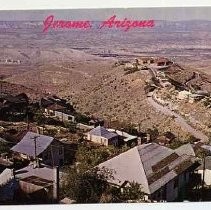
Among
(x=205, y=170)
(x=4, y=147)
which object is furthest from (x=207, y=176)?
(x=4, y=147)

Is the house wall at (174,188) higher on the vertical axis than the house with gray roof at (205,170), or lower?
lower

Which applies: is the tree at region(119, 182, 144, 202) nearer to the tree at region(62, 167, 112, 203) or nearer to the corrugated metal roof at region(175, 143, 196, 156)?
the tree at region(62, 167, 112, 203)

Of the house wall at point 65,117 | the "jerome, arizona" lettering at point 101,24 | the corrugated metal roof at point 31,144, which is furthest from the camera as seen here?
the house wall at point 65,117

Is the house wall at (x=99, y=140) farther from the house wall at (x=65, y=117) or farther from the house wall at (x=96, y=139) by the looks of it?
the house wall at (x=65, y=117)

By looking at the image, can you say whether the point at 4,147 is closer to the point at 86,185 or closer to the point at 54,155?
the point at 54,155

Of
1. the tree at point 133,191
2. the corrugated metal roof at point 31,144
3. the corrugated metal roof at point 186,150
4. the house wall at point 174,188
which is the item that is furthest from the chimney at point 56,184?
the corrugated metal roof at point 186,150

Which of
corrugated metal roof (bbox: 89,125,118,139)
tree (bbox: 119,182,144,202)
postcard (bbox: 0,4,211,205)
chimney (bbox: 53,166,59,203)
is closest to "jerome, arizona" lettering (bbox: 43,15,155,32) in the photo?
postcard (bbox: 0,4,211,205)
